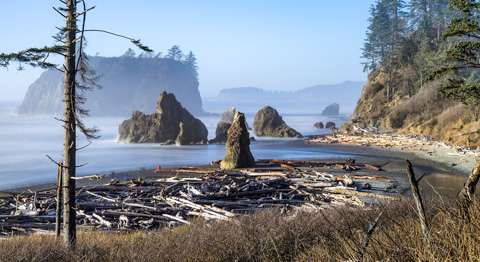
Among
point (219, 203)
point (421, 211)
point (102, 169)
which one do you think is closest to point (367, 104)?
point (102, 169)

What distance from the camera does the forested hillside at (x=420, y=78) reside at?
15.9 meters

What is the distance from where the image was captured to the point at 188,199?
21516mm

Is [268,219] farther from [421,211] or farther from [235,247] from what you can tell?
[421,211]

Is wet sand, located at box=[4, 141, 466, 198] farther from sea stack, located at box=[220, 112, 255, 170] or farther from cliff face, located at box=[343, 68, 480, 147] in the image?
cliff face, located at box=[343, 68, 480, 147]

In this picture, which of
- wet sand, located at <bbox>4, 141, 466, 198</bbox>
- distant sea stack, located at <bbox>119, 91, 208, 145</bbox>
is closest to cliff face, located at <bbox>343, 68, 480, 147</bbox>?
wet sand, located at <bbox>4, 141, 466, 198</bbox>

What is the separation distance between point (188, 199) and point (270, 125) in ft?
192

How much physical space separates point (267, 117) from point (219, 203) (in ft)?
197

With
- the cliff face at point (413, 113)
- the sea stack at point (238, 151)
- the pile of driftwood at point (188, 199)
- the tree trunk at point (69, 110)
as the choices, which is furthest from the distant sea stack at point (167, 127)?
the tree trunk at point (69, 110)

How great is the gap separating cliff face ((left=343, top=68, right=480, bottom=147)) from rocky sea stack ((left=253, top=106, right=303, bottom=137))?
393 inches

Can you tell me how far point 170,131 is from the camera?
69938 millimetres

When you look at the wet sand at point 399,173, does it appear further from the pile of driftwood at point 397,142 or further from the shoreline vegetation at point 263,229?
the pile of driftwood at point 397,142

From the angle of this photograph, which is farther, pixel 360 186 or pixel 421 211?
pixel 360 186

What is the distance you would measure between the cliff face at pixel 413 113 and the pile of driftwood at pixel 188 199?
10917 millimetres

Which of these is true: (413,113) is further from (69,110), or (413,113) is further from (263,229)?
(69,110)
